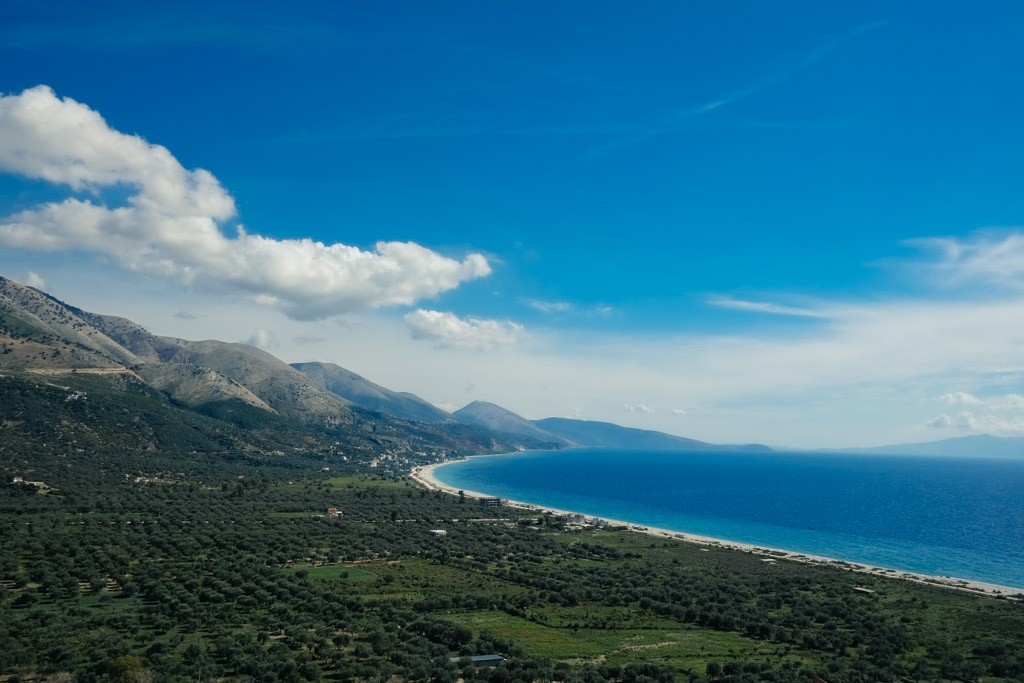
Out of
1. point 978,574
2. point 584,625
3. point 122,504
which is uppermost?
point 978,574

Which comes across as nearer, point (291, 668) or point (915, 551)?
point (291, 668)

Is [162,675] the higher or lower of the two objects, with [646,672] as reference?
lower

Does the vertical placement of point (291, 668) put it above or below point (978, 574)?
below

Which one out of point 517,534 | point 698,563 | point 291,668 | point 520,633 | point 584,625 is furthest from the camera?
point 517,534

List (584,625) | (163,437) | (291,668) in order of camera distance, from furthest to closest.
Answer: (163,437) < (584,625) < (291,668)

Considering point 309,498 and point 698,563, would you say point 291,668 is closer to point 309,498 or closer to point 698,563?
point 698,563

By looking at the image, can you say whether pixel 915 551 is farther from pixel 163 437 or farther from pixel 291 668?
pixel 163 437

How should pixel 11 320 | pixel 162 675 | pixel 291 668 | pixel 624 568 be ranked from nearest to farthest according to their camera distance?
pixel 162 675 → pixel 291 668 → pixel 624 568 → pixel 11 320

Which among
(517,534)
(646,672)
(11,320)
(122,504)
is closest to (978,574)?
(517,534)

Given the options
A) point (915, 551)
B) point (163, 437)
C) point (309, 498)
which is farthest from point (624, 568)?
point (163, 437)
